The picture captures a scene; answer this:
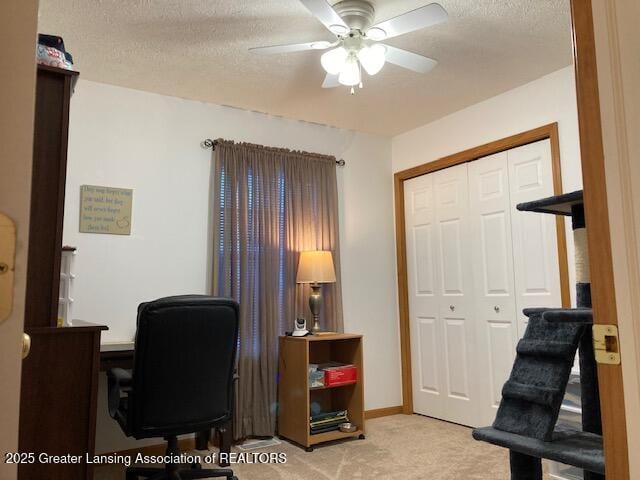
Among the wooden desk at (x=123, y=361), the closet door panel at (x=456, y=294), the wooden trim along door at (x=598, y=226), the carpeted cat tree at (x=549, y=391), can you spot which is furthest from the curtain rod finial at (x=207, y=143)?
the wooden trim along door at (x=598, y=226)

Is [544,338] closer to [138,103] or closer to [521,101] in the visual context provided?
[521,101]

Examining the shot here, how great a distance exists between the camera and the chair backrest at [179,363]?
85.5 inches

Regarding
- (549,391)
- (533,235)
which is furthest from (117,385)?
(533,235)

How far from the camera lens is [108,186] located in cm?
325

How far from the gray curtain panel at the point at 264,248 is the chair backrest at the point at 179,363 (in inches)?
44.8

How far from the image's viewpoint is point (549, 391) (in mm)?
1484

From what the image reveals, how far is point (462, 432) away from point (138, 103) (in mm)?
3296

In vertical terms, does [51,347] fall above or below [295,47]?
below

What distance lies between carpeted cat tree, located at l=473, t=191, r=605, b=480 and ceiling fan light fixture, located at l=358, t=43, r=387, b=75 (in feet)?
4.00

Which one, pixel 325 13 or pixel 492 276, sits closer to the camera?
pixel 325 13

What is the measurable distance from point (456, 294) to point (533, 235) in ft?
2.67

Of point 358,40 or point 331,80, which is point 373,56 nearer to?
point 358,40

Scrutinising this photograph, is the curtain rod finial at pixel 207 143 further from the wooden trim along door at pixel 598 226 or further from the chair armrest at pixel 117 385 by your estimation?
Result: the wooden trim along door at pixel 598 226

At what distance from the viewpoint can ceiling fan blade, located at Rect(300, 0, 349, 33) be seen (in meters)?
2.11
